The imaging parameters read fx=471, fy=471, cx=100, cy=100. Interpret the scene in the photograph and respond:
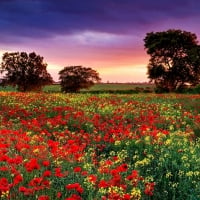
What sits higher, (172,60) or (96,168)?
(172,60)

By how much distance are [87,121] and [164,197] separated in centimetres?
765

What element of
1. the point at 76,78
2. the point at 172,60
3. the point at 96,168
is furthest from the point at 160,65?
the point at 96,168

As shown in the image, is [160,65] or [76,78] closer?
[160,65]

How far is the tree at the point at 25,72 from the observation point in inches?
2532

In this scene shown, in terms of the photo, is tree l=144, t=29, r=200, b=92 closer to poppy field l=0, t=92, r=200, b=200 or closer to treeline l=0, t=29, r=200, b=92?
treeline l=0, t=29, r=200, b=92

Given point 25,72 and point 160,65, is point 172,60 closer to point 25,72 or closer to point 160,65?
point 160,65

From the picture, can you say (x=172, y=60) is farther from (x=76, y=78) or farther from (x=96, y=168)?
(x=96, y=168)

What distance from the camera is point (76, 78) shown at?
74.9 metres

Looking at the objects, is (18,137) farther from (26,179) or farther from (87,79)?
(87,79)

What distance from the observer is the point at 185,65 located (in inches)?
2608

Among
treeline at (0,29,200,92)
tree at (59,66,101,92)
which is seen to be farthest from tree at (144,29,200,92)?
tree at (59,66,101,92)

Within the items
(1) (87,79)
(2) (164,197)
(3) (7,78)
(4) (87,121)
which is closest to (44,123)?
(4) (87,121)

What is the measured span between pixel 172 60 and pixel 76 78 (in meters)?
16.1

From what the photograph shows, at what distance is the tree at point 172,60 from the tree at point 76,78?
38.8ft
